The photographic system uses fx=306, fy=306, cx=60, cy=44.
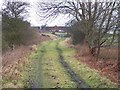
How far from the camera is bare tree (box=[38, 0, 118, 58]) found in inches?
964

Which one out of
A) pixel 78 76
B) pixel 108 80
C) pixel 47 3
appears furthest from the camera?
pixel 47 3

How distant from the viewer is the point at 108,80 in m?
13.7

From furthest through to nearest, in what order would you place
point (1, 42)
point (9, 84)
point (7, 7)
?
1. point (7, 7)
2. point (1, 42)
3. point (9, 84)

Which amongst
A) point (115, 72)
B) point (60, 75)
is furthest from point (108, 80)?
point (60, 75)

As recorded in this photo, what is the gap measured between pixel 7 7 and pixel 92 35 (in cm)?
1161

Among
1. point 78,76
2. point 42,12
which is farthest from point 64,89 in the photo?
point 42,12

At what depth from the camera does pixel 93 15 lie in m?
27.0

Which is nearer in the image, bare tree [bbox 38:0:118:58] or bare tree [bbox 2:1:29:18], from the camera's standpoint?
bare tree [bbox 38:0:118:58]

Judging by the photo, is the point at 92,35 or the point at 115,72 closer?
the point at 115,72

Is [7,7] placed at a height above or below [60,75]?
above

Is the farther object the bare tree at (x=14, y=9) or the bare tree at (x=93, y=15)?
the bare tree at (x=14, y=9)

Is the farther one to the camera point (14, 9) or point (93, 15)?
point (14, 9)

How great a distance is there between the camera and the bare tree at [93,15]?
24.5 m

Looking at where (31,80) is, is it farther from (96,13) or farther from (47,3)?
(47,3)
